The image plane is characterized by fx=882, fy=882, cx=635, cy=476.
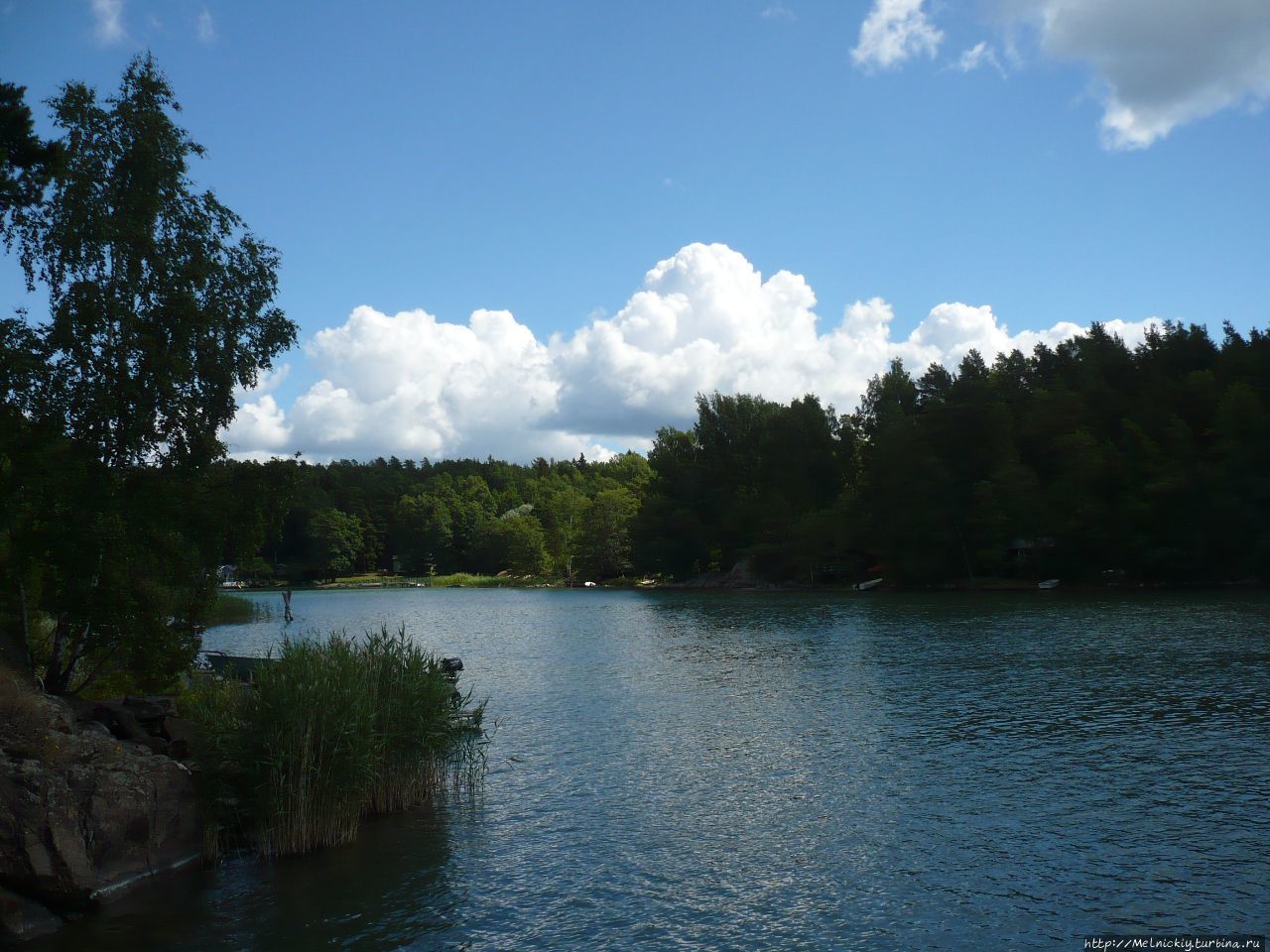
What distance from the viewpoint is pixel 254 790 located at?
1708 centimetres

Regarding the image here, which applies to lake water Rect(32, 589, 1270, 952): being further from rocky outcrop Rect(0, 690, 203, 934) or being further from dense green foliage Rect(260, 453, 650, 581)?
dense green foliage Rect(260, 453, 650, 581)

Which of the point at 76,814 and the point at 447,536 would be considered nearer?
the point at 76,814

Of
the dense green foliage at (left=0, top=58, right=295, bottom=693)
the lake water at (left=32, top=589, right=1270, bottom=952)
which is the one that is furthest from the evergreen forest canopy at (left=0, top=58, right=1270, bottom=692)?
the lake water at (left=32, top=589, right=1270, bottom=952)

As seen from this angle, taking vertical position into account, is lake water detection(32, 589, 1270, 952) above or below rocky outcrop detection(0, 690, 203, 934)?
below

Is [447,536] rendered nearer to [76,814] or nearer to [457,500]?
[457,500]

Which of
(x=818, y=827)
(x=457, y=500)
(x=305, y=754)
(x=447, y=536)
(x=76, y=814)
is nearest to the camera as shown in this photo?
(x=76, y=814)

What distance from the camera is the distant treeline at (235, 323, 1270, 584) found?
7556 cm

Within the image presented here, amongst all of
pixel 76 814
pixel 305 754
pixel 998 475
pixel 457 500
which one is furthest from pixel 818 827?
pixel 457 500

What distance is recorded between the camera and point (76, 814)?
1431 centimetres

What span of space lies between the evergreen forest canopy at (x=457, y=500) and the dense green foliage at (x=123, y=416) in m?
0.06

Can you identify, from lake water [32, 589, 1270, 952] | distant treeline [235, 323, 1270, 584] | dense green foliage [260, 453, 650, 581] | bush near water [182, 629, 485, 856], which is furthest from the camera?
dense green foliage [260, 453, 650, 581]

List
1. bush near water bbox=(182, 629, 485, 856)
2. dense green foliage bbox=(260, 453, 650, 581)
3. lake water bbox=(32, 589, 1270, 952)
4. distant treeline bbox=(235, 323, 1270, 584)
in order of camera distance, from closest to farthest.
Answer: lake water bbox=(32, 589, 1270, 952), bush near water bbox=(182, 629, 485, 856), distant treeline bbox=(235, 323, 1270, 584), dense green foliage bbox=(260, 453, 650, 581)

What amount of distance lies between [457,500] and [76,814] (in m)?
188

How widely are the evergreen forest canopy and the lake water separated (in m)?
8.95
